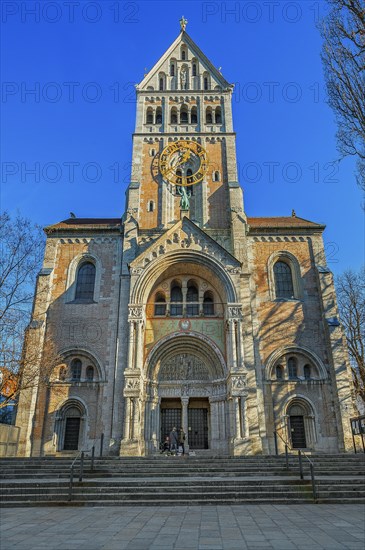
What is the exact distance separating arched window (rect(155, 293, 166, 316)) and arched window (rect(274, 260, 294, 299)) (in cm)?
779

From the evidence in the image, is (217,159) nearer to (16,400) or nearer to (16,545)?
(16,400)

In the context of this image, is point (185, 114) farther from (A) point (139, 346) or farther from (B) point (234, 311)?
(A) point (139, 346)

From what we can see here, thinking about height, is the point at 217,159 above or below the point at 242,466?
above

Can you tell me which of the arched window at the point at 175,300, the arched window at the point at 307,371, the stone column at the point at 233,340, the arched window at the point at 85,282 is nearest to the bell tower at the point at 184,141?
the arched window at the point at 175,300

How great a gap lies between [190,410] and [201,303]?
6.69m

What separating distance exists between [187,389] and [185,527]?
15.9 m

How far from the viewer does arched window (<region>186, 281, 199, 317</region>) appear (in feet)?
84.8

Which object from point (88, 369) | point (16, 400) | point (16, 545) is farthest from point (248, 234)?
point (16, 545)

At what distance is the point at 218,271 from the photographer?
24.8 metres

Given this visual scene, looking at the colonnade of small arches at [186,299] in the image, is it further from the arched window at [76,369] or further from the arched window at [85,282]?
the arched window at [76,369]

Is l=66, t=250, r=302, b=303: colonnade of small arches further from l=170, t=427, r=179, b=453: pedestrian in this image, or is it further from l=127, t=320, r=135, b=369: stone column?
l=170, t=427, r=179, b=453: pedestrian

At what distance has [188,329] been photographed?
24.8 metres

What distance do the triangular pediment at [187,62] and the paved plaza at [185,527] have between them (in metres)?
31.7

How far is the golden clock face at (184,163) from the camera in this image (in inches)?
1176
